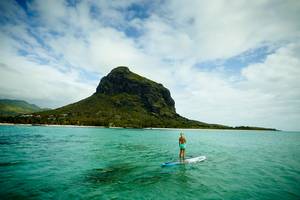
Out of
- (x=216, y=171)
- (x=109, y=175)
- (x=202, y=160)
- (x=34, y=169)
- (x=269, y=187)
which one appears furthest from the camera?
(x=202, y=160)

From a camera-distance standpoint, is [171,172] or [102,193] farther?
[171,172]

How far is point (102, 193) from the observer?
1461 cm

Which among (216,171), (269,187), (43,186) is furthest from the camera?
(216,171)

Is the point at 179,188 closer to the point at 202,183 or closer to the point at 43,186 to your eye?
the point at 202,183

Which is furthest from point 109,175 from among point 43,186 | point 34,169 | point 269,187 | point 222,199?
point 269,187

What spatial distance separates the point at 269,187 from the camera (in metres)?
17.7

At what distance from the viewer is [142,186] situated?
16672 millimetres

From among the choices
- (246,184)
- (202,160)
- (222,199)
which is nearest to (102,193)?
(222,199)

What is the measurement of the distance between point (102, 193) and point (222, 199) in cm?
911

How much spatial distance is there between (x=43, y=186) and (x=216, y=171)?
18535mm

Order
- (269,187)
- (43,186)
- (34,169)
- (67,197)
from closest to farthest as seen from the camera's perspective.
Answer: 1. (67,197)
2. (43,186)
3. (269,187)
4. (34,169)

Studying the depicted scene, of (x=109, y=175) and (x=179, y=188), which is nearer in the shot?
(x=179, y=188)

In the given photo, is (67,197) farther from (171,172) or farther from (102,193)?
(171,172)

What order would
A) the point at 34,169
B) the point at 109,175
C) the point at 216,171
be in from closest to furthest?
the point at 109,175 → the point at 34,169 → the point at 216,171
